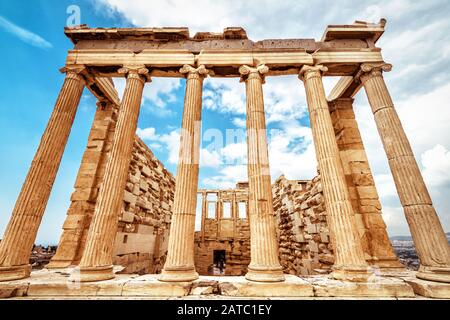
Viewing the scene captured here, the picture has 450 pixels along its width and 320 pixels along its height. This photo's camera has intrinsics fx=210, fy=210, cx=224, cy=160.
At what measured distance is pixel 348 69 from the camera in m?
7.61

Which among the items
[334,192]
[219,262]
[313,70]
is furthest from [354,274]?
[219,262]

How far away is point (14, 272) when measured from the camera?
4.96 m

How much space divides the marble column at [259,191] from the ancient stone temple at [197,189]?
3cm

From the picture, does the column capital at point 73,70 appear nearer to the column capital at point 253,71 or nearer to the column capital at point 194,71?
the column capital at point 194,71

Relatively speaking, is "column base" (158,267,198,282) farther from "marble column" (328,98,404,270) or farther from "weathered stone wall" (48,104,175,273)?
"marble column" (328,98,404,270)

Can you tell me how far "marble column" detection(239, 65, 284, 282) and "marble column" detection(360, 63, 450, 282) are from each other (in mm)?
3466

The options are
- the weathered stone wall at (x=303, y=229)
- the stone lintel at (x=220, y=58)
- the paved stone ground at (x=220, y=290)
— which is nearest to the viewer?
the paved stone ground at (x=220, y=290)

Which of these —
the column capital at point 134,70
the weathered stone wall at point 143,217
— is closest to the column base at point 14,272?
the weathered stone wall at point 143,217

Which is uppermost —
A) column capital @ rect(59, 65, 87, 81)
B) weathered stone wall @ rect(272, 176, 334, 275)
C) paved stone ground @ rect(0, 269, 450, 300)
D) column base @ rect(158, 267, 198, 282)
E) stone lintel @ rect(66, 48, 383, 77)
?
stone lintel @ rect(66, 48, 383, 77)

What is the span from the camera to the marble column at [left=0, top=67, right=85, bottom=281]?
5.10 meters

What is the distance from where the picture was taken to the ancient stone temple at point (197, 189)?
4871 millimetres

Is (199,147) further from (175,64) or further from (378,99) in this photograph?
(378,99)

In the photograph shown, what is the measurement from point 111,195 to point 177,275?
9.10 ft

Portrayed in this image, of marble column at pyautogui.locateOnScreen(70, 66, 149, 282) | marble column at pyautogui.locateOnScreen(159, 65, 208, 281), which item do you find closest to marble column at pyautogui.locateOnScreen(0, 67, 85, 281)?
marble column at pyautogui.locateOnScreen(70, 66, 149, 282)
